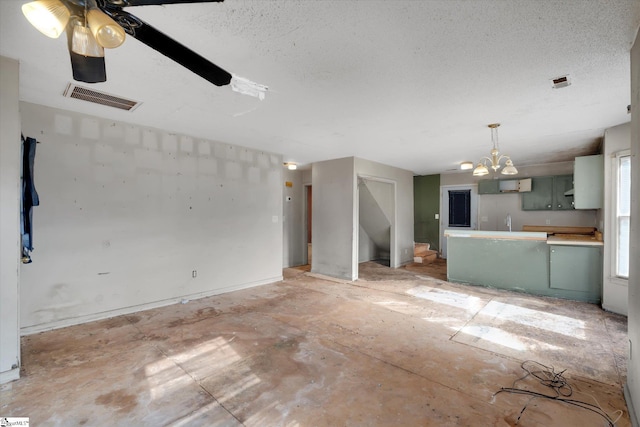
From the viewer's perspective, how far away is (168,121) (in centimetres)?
368

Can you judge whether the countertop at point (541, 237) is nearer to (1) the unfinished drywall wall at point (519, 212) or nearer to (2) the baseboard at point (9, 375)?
(1) the unfinished drywall wall at point (519, 212)

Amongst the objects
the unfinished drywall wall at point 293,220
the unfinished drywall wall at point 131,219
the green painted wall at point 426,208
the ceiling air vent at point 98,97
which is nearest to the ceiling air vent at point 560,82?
the ceiling air vent at point 98,97

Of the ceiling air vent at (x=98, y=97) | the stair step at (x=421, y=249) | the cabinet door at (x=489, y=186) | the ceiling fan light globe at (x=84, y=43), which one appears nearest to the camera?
the ceiling fan light globe at (x=84, y=43)

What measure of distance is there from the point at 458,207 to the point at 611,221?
13.7 feet

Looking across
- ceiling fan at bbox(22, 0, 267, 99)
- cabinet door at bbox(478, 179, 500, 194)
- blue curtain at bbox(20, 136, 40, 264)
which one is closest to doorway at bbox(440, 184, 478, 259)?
cabinet door at bbox(478, 179, 500, 194)

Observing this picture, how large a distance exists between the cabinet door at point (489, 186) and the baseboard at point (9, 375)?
334 inches

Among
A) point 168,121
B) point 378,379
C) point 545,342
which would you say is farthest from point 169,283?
point 545,342

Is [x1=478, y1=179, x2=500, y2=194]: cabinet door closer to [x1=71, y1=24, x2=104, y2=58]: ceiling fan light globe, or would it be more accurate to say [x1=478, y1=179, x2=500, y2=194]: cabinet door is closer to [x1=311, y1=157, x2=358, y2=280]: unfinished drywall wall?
[x1=311, y1=157, x2=358, y2=280]: unfinished drywall wall

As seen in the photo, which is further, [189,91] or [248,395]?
[189,91]

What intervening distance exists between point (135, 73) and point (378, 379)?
10.6ft

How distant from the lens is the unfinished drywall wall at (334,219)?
5.70 metres

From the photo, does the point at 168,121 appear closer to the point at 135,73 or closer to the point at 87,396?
the point at 135,73

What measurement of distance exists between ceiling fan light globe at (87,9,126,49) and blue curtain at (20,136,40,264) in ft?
6.73

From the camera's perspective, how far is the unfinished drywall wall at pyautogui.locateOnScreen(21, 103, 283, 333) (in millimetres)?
3209
